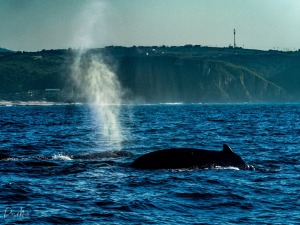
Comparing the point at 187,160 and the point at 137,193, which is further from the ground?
the point at 187,160

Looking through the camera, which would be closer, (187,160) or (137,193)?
(137,193)

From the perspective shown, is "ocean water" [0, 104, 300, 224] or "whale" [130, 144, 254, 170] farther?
"whale" [130, 144, 254, 170]

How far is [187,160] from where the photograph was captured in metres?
23.6

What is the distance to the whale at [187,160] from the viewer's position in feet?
76.8

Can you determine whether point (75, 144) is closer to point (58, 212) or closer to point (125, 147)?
point (125, 147)

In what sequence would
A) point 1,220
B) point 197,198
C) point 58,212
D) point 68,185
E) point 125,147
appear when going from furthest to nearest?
point 125,147 → point 68,185 → point 197,198 → point 58,212 → point 1,220

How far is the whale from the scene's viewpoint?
23.4 m

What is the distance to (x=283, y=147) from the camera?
35969mm

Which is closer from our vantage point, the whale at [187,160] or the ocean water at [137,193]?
the ocean water at [137,193]

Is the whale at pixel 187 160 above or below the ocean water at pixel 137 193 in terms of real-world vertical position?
above

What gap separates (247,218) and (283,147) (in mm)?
22083

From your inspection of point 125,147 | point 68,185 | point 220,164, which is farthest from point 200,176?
point 125,147

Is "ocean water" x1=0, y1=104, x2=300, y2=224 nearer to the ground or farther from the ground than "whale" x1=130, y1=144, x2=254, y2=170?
nearer to the ground

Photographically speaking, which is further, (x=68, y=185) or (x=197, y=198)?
(x=68, y=185)
